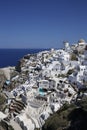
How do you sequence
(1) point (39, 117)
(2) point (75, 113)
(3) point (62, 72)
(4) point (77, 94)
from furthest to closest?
(3) point (62, 72), (4) point (77, 94), (1) point (39, 117), (2) point (75, 113)

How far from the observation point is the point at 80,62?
33.3m

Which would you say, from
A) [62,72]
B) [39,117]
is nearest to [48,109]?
[39,117]

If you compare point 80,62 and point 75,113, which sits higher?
point 80,62

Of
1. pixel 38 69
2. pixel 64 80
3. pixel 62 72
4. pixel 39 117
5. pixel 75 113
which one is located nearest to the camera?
pixel 75 113

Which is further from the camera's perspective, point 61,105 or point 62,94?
point 62,94

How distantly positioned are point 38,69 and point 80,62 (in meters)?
6.30

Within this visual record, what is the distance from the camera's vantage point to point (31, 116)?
23.6 meters

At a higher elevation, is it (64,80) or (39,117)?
(64,80)

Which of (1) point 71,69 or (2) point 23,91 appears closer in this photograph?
(2) point 23,91

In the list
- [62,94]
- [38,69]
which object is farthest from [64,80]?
[38,69]

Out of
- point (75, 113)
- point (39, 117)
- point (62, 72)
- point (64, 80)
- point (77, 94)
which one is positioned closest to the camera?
point (75, 113)

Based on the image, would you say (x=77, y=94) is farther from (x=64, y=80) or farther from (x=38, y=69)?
(x=38, y=69)

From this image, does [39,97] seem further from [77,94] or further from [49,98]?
[77,94]

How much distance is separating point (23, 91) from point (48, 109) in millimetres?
5542
